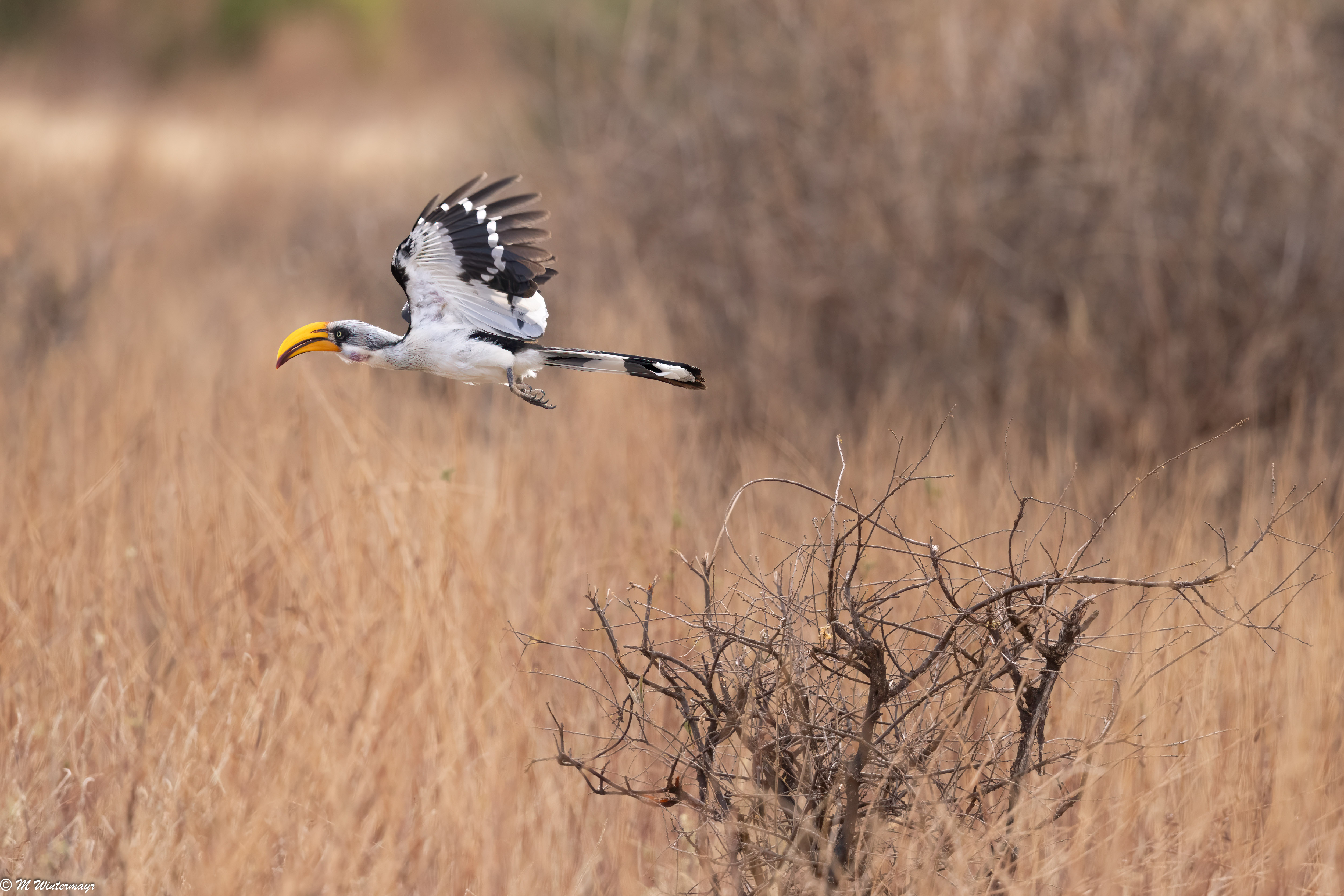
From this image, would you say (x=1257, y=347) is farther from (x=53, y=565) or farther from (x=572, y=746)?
(x=53, y=565)

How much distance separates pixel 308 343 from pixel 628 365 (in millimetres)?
441

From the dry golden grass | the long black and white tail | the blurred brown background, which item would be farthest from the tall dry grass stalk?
the long black and white tail

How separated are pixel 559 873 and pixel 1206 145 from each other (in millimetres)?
4806

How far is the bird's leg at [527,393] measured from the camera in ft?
5.63

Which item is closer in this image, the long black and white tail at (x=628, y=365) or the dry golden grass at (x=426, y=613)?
the long black and white tail at (x=628, y=365)

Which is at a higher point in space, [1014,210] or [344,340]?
[1014,210]

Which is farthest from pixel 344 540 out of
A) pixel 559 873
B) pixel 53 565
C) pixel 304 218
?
pixel 304 218

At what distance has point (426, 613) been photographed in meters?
3.26

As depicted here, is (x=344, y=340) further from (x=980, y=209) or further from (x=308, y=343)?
(x=980, y=209)

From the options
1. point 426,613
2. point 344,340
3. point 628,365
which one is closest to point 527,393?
point 628,365

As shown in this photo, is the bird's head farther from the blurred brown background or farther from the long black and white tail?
the blurred brown background

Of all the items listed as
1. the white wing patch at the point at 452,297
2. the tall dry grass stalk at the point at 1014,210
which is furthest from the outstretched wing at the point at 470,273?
A: the tall dry grass stalk at the point at 1014,210

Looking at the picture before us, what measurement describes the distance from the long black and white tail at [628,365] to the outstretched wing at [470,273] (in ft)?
0.33

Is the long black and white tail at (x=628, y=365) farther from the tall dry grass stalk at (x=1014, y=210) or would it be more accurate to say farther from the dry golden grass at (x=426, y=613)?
the tall dry grass stalk at (x=1014, y=210)
